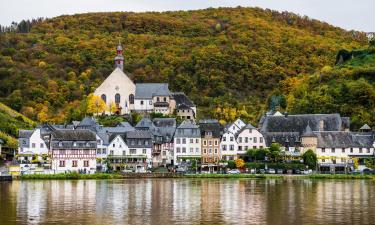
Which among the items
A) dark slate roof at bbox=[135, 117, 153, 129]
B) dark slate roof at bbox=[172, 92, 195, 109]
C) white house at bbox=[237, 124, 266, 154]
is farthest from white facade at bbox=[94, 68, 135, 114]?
white house at bbox=[237, 124, 266, 154]

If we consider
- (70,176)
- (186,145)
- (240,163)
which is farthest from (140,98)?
(70,176)

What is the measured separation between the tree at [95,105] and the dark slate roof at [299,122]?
83.4 ft

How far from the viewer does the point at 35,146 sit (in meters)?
83.6

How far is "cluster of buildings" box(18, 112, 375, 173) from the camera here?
274 feet

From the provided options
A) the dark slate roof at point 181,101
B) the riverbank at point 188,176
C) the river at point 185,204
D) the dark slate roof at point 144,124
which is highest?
the dark slate roof at point 181,101

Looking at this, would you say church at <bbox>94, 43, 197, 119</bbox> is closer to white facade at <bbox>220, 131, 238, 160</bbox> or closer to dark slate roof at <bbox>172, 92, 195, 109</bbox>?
dark slate roof at <bbox>172, 92, 195, 109</bbox>

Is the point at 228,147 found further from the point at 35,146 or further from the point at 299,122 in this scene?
the point at 35,146

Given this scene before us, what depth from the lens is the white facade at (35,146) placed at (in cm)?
8344

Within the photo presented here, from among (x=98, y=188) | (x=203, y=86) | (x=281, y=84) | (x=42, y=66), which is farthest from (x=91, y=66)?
(x=98, y=188)

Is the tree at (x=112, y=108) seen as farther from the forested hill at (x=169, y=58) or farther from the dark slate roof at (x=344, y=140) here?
the dark slate roof at (x=344, y=140)

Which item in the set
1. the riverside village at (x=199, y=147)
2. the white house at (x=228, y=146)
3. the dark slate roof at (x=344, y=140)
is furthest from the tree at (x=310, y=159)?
the white house at (x=228, y=146)

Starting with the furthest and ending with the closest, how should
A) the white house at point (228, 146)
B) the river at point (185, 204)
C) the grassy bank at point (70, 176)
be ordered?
the white house at point (228, 146)
the grassy bank at point (70, 176)
the river at point (185, 204)

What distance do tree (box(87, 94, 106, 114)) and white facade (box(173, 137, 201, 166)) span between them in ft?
63.5

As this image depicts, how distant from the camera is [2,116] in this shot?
328ft
